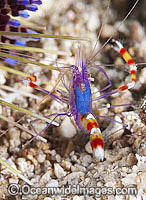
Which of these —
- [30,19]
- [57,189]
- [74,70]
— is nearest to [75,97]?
[74,70]

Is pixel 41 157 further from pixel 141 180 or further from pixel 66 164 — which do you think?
pixel 141 180

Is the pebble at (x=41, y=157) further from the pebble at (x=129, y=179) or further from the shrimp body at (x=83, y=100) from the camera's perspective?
the pebble at (x=129, y=179)

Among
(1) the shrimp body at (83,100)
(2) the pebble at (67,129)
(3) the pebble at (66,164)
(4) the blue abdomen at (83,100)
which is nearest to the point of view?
(1) the shrimp body at (83,100)

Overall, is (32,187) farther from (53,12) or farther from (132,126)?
(53,12)

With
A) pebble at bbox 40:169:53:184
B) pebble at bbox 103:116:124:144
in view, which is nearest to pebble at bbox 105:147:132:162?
pebble at bbox 103:116:124:144

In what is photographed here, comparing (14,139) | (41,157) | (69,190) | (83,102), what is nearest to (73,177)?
(69,190)

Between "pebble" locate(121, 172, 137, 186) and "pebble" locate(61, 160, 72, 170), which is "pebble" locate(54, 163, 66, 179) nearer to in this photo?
"pebble" locate(61, 160, 72, 170)

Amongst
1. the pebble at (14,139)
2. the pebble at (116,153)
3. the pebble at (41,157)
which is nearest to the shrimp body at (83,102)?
the pebble at (116,153)
